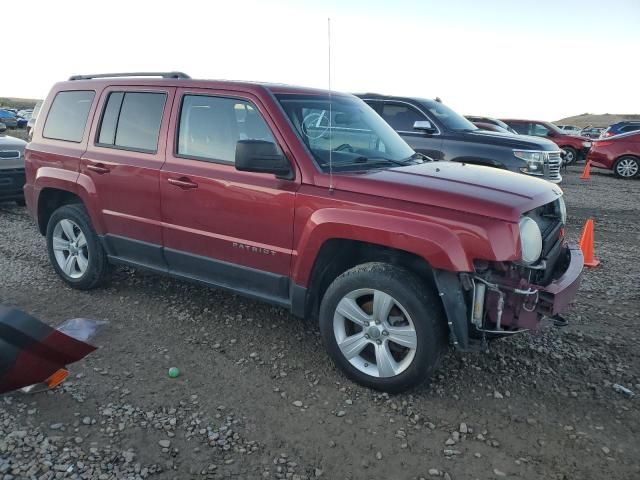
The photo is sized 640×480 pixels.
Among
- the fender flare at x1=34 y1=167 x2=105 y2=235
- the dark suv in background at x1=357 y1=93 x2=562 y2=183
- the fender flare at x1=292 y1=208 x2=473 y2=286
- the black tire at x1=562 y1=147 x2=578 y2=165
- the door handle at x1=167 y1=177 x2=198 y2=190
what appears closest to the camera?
the fender flare at x1=292 y1=208 x2=473 y2=286

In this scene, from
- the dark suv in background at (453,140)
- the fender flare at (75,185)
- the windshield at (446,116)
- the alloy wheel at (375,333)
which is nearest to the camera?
the alloy wheel at (375,333)

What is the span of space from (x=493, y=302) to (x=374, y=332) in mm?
771

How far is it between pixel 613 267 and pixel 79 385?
19.0 feet

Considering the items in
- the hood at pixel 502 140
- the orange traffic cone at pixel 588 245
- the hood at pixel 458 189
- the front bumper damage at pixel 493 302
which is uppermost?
the hood at pixel 502 140

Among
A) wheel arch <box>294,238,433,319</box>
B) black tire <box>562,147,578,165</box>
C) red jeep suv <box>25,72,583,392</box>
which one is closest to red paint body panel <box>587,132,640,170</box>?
black tire <box>562,147,578,165</box>

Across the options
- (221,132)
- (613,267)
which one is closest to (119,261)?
(221,132)

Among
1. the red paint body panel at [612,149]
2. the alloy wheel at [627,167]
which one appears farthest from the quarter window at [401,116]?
the alloy wheel at [627,167]

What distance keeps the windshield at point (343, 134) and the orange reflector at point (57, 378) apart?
2187 millimetres

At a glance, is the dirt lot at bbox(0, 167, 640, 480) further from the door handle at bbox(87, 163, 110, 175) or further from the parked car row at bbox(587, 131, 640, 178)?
the parked car row at bbox(587, 131, 640, 178)

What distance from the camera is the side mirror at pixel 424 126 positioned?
7.89m

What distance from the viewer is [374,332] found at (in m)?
3.38

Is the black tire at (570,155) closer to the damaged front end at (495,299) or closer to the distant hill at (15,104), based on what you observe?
the damaged front end at (495,299)

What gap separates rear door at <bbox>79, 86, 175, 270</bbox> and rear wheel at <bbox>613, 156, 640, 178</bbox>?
1562 centimetres

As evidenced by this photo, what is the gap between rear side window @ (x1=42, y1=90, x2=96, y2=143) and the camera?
15.9 feet
